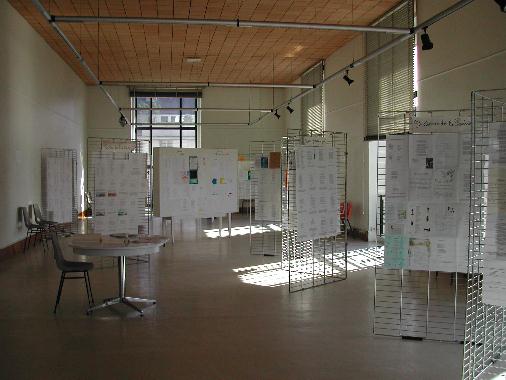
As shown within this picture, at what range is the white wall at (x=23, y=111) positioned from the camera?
1065 cm

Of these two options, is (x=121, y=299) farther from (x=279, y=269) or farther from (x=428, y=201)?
Result: (x=428, y=201)

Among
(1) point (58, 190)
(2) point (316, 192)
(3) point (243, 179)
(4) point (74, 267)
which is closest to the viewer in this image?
(4) point (74, 267)

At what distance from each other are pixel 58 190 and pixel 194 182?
378 centimetres

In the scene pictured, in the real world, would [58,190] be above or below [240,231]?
above

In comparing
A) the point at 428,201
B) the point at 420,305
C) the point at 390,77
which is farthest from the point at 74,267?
the point at 390,77

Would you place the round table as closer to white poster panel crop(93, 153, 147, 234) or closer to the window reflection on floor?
the window reflection on floor

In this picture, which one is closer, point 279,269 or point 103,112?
point 279,269

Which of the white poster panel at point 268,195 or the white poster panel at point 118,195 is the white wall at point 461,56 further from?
the white poster panel at point 118,195

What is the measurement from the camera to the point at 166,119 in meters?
22.8

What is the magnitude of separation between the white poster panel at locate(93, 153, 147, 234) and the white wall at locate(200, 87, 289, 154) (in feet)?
41.8

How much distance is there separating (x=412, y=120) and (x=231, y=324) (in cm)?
291

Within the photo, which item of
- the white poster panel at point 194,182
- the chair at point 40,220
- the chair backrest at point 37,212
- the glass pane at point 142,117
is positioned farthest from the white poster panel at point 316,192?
the glass pane at point 142,117

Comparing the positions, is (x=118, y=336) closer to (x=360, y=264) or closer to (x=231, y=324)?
(x=231, y=324)

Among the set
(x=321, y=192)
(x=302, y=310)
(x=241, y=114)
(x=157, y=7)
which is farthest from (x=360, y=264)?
(x=241, y=114)
